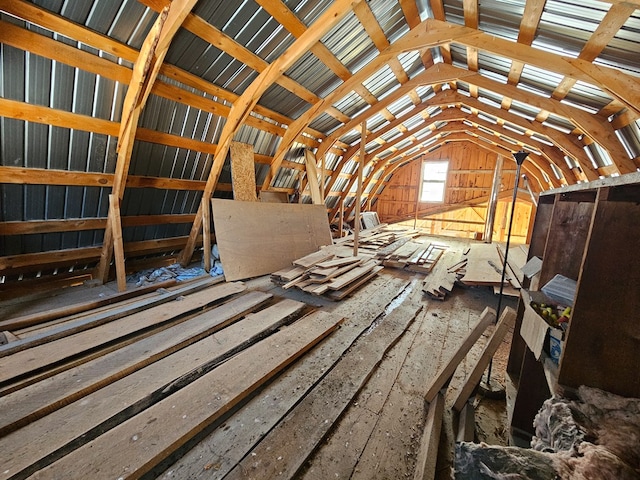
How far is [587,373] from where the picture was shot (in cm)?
99

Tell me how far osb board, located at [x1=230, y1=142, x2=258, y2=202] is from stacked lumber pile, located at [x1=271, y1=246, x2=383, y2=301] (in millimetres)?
1540

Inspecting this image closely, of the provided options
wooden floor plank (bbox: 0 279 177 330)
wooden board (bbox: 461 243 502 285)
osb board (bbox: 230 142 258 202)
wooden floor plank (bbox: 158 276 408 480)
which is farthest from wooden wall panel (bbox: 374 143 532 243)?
wooden floor plank (bbox: 0 279 177 330)

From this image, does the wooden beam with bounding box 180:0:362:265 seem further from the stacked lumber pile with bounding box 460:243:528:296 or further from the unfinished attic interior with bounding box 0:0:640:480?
the stacked lumber pile with bounding box 460:243:528:296

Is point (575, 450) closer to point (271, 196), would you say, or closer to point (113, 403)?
point (113, 403)

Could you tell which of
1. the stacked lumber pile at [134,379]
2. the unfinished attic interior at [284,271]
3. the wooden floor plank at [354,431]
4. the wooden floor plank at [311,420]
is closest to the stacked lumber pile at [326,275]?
the unfinished attic interior at [284,271]

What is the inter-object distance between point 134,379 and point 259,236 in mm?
2448

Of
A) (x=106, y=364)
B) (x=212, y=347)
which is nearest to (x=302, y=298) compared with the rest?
(x=212, y=347)

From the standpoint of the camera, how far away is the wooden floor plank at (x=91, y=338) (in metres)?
1.72

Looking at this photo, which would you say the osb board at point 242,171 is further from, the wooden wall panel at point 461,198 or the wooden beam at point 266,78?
the wooden wall panel at point 461,198

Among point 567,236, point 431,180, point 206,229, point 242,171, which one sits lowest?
point 206,229

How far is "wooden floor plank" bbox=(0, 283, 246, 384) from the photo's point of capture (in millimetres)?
1724

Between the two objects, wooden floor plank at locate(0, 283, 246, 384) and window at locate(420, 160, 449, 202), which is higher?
window at locate(420, 160, 449, 202)

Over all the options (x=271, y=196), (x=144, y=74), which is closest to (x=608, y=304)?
(x=144, y=74)

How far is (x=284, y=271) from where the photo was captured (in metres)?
3.67
